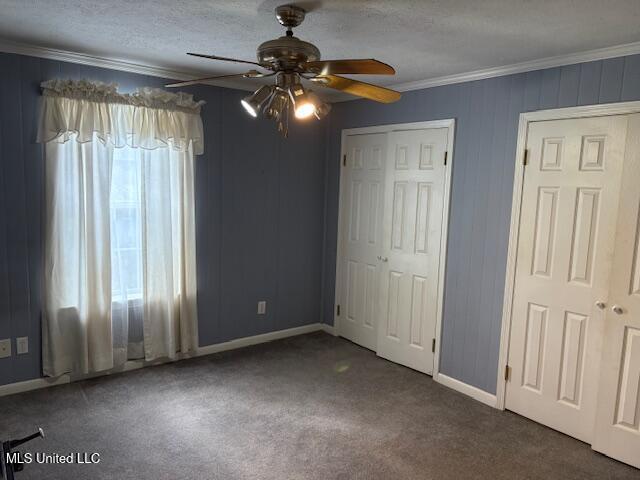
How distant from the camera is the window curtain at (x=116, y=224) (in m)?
3.24

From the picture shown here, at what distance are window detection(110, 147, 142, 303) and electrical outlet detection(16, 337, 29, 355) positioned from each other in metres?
0.61

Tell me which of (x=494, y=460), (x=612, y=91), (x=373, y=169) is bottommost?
(x=494, y=460)

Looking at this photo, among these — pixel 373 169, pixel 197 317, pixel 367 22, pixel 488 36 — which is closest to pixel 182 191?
pixel 197 317

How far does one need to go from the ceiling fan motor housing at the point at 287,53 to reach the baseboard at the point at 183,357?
2.73 m

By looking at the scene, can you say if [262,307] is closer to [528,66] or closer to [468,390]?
[468,390]

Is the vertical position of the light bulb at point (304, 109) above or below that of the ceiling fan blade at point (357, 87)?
below

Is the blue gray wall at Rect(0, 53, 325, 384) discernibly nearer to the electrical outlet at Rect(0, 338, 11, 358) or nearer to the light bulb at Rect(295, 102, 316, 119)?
the electrical outlet at Rect(0, 338, 11, 358)

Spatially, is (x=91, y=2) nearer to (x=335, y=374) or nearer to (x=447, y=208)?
(x=447, y=208)

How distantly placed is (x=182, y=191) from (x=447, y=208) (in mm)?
2034

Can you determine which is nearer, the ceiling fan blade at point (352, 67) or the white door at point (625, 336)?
the ceiling fan blade at point (352, 67)

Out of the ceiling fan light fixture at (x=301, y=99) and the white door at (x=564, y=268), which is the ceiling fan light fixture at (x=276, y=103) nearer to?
the ceiling fan light fixture at (x=301, y=99)

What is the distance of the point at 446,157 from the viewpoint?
3.62 m

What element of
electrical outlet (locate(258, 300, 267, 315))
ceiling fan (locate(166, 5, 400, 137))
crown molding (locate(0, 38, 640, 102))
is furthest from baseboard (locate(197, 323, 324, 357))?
ceiling fan (locate(166, 5, 400, 137))

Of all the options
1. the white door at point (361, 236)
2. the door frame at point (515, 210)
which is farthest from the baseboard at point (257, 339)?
the door frame at point (515, 210)
